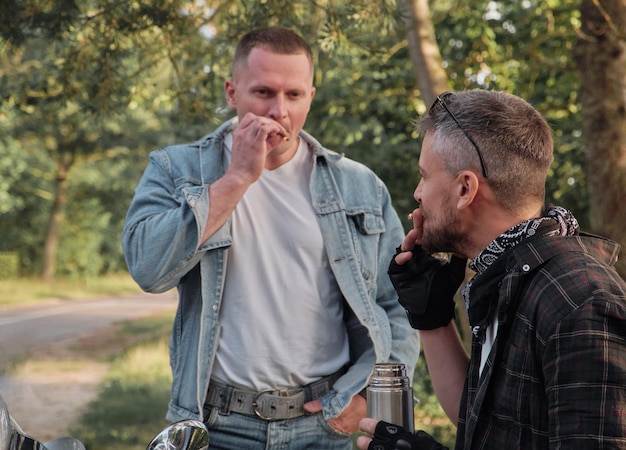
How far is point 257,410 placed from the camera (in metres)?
2.84

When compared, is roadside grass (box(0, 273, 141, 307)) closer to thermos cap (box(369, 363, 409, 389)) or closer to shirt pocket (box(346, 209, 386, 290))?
shirt pocket (box(346, 209, 386, 290))

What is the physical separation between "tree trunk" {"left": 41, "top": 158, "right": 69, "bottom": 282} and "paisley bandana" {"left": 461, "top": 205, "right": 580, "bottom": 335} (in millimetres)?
26341

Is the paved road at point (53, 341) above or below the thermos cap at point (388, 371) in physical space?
below

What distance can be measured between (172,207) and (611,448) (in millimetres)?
1727

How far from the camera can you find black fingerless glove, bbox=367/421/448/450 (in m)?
1.83

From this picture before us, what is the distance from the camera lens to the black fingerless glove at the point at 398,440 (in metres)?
1.83

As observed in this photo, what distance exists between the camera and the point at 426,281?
2.20 metres

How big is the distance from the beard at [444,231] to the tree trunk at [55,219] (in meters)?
26.2

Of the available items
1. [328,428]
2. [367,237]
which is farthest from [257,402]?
[367,237]

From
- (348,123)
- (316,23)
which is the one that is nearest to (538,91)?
(348,123)

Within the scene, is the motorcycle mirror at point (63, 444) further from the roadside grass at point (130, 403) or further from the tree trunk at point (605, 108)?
the roadside grass at point (130, 403)

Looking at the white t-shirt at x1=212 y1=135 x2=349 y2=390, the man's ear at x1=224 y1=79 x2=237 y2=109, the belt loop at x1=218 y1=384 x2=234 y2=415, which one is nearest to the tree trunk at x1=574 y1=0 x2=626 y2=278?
the white t-shirt at x1=212 y1=135 x2=349 y2=390

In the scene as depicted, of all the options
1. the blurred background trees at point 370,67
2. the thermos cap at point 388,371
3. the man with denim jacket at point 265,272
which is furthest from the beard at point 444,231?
the blurred background trees at point 370,67

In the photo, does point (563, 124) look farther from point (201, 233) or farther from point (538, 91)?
point (201, 233)
